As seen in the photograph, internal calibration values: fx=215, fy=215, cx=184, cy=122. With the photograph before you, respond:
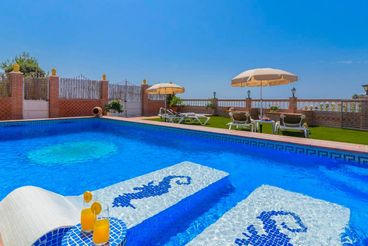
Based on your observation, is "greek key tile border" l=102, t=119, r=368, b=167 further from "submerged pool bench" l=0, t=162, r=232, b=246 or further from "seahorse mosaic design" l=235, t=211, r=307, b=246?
"seahorse mosaic design" l=235, t=211, r=307, b=246

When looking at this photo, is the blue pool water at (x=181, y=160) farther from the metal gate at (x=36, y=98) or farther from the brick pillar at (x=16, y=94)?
the metal gate at (x=36, y=98)

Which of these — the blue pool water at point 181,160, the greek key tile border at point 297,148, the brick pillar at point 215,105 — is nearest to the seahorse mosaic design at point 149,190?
the blue pool water at point 181,160

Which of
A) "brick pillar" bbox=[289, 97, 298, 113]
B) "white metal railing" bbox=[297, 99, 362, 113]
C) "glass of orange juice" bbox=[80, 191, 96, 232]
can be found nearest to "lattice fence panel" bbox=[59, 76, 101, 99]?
"brick pillar" bbox=[289, 97, 298, 113]

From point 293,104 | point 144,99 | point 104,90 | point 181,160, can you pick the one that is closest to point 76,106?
point 104,90

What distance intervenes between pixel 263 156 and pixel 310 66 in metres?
10.9

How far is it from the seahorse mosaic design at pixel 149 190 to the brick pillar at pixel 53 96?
11110 mm

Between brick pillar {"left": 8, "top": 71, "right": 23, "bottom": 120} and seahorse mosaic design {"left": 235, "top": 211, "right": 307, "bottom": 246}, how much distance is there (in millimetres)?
12605

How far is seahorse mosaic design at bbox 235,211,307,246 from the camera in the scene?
207 cm

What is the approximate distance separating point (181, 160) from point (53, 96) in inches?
403

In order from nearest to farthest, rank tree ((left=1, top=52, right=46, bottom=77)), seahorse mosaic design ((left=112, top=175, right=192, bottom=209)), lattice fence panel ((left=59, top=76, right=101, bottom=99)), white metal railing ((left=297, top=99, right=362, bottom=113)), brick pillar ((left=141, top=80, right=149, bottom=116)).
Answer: seahorse mosaic design ((left=112, top=175, right=192, bottom=209)), white metal railing ((left=297, top=99, right=362, bottom=113)), lattice fence panel ((left=59, top=76, right=101, bottom=99)), brick pillar ((left=141, top=80, right=149, bottom=116)), tree ((left=1, top=52, right=46, bottom=77))

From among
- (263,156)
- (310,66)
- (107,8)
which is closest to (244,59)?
(310,66)

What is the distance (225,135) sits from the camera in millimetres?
6535

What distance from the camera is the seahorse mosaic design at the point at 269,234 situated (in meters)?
2.07

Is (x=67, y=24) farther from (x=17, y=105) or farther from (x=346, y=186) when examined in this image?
(x=346, y=186)
